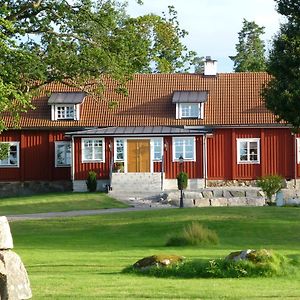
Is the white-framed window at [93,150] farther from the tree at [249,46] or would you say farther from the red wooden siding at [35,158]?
the tree at [249,46]

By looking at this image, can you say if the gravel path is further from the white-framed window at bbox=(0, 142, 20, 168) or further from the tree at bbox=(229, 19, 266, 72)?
the tree at bbox=(229, 19, 266, 72)

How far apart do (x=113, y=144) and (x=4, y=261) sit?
1625 inches

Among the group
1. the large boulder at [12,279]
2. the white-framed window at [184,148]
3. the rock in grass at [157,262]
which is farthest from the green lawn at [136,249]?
the white-framed window at [184,148]

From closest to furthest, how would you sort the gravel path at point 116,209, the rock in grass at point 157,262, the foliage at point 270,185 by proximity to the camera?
the rock in grass at point 157,262 < the gravel path at point 116,209 < the foliage at point 270,185

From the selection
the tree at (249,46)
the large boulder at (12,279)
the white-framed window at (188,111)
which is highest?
the tree at (249,46)

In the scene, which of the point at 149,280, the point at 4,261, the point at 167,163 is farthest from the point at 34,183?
the point at 4,261

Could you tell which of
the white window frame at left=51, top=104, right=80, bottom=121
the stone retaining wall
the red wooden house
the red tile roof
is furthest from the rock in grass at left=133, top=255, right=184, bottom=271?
the white window frame at left=51, top=104, right=80, bottom=121

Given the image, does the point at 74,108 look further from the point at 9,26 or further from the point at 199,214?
the point at 9,26

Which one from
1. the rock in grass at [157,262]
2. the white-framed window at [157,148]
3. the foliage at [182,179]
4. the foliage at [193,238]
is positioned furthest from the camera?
the white-framed window at [157,148]

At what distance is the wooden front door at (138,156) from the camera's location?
171ft

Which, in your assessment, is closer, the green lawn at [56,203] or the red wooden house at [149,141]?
the green lawn at [56,203]

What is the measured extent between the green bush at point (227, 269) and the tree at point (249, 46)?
231 feet

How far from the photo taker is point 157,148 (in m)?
52.2

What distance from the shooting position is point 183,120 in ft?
176
